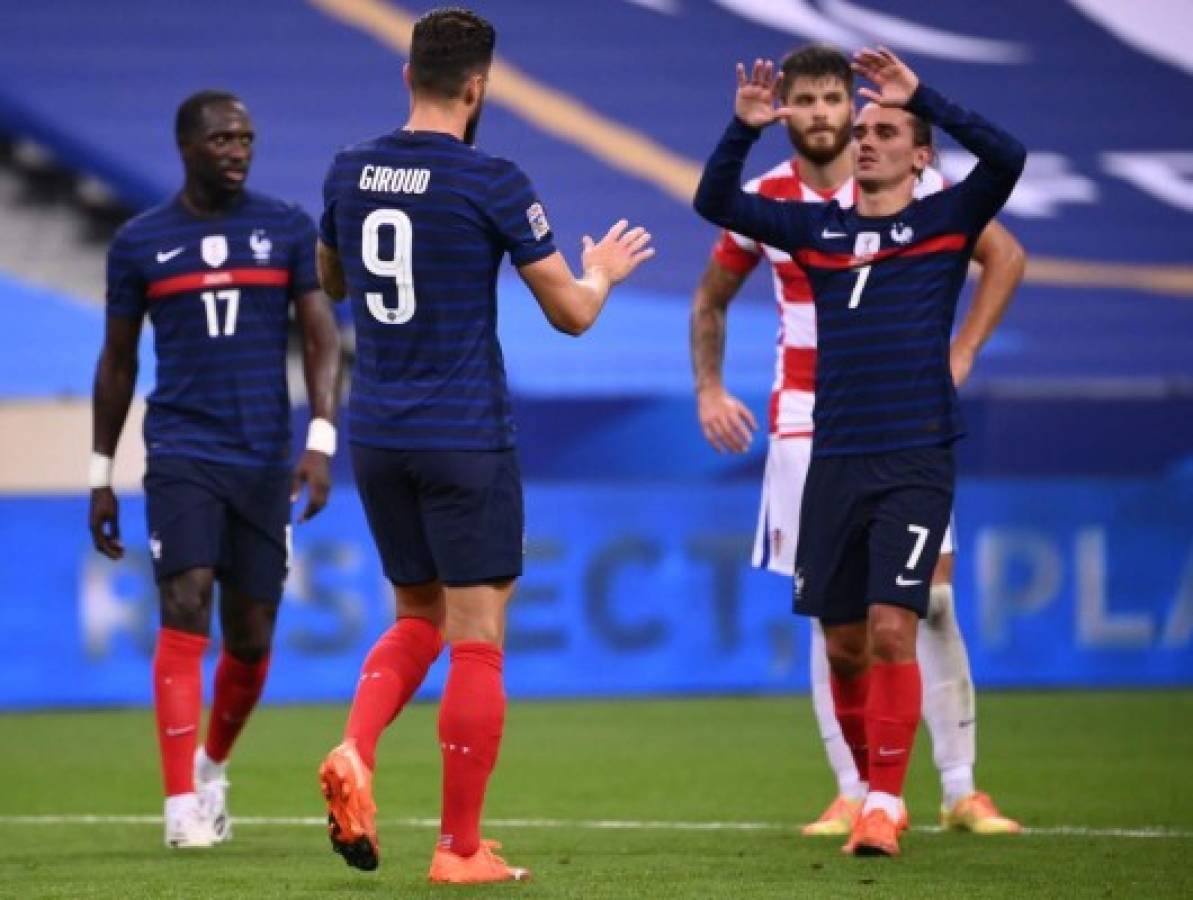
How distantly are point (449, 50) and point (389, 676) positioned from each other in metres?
1.39

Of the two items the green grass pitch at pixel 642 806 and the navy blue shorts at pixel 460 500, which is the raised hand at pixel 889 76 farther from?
the green grass pitch at pixel 642 806

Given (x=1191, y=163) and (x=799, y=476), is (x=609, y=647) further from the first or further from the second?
(x=1191, y=163)

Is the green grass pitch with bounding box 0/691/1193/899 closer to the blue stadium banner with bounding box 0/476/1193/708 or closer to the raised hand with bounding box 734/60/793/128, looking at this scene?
the blue stadium banner with bounding box 0/476/1193/708

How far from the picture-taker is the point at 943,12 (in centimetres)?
1814

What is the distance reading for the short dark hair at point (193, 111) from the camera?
7.05 meters

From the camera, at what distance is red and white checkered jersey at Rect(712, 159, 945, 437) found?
23.7 feet

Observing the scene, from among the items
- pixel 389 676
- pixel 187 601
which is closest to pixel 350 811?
pixel 389 676

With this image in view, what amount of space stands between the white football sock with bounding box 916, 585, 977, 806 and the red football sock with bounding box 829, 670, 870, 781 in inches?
9.4

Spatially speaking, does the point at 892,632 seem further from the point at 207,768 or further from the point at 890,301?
the point at 207,768

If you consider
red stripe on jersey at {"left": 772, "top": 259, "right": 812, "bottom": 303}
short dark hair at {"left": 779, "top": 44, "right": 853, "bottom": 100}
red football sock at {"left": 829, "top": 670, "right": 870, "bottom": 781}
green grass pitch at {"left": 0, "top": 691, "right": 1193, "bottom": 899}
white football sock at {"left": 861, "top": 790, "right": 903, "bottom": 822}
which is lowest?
green grass pitch at {"left": 0, "top": 691, "right": 1193, "bottom": 899}

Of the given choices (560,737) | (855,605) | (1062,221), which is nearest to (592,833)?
(855,605)

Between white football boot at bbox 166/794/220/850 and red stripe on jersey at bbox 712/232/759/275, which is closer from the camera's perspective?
white football boot at bbox 166/794/220/850

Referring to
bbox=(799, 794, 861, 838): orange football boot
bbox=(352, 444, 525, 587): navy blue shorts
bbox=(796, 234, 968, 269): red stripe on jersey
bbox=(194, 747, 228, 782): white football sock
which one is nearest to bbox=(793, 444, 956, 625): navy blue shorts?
bbox=(796, 234, 968, 269): red stripe on jersey

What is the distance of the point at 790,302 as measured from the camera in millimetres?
7324
